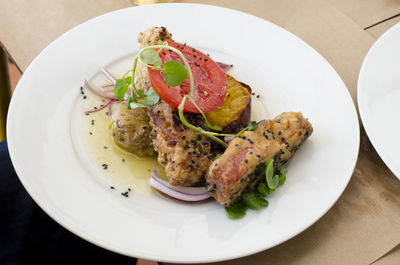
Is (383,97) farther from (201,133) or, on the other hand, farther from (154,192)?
(154,192)

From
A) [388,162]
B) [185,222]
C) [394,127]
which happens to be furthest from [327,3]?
[185,222]

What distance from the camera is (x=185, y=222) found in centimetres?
176

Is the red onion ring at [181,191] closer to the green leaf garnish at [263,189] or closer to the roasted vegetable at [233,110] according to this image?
the green leaf garnish at [263,189]

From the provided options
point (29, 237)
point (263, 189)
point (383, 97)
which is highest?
point (383, 97)

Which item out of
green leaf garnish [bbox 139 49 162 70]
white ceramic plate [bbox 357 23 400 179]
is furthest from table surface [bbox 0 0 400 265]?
green leaf garnish [bbox 139 49 162 70]

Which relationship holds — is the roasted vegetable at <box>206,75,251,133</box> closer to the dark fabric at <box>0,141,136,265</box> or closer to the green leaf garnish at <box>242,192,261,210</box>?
the green leaf garnish at <box>242,192,261,210</box>

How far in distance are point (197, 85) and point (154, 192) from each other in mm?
616

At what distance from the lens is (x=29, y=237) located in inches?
82.5

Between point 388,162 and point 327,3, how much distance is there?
166cm

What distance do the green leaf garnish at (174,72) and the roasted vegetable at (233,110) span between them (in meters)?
0.31

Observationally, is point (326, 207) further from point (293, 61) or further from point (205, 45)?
point (205, 45)

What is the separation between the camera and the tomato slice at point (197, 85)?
1.96 metres

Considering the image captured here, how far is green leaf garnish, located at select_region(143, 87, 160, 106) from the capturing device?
204 cm

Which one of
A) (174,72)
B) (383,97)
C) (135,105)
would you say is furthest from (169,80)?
(383,97)
